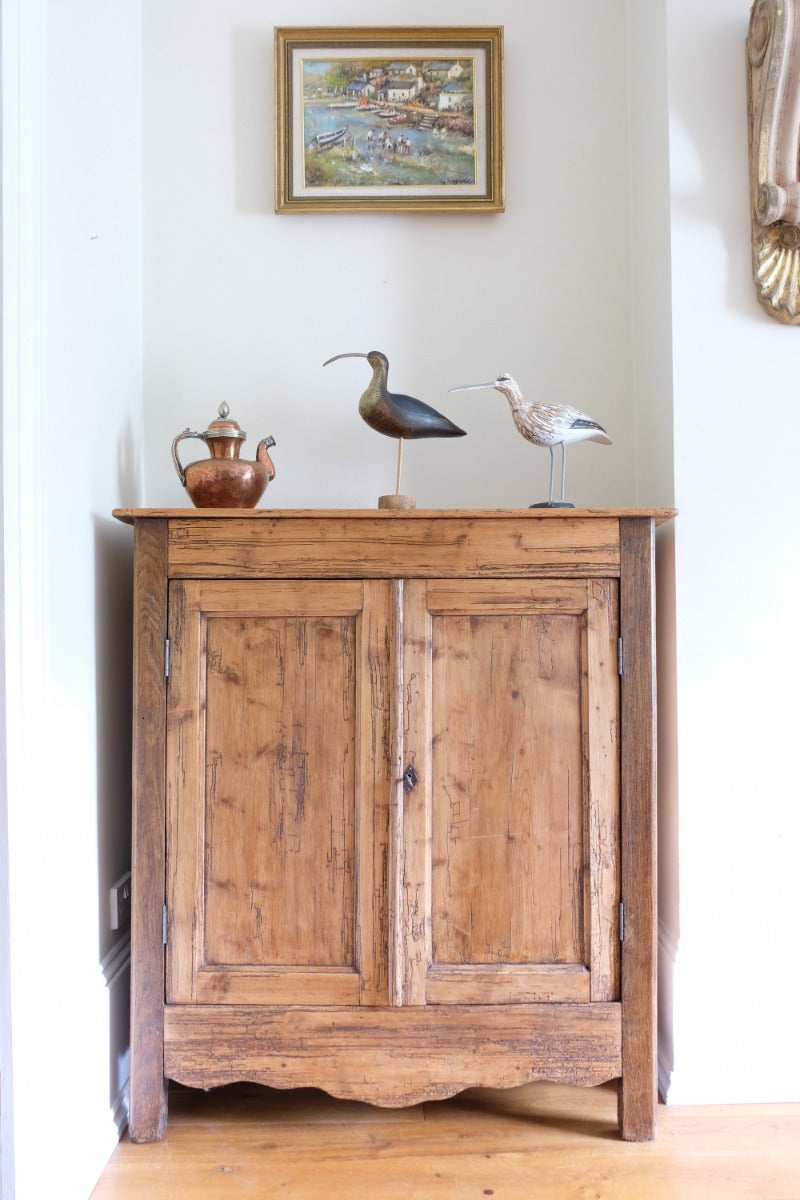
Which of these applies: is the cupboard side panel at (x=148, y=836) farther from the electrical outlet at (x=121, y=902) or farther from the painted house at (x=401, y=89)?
the painted house at (x=401, y=89)

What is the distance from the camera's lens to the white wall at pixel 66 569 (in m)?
1.28

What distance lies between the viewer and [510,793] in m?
1.57

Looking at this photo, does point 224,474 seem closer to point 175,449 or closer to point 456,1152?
point 175,449

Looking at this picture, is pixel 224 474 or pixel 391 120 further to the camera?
pixel 391 120

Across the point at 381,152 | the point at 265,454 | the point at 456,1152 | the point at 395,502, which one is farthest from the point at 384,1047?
the point at 381,152

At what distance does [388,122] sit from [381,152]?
0.24 ft

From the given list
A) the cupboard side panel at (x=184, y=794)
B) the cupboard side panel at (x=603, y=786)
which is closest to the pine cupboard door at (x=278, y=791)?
the cupboard side panel at (x=184, y=794)

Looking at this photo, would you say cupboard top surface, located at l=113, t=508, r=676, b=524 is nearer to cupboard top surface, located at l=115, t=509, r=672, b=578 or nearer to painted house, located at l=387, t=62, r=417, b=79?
cupboard top surface, located at l=115, t=509, r=672, b=578

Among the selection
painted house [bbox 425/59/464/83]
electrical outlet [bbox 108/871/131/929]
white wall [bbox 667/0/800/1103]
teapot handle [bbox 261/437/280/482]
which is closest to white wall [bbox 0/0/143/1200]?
electrical outlet [bbox 108/871/131/929]

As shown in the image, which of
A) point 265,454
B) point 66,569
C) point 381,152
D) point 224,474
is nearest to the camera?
point 66,569

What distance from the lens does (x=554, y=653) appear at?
158 centimetres

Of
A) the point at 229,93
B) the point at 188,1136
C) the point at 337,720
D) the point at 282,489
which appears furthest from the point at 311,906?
the point at 229,93

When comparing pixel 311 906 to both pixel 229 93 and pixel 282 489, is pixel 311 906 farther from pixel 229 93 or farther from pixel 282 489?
pixel 229 93

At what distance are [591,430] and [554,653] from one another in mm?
492
